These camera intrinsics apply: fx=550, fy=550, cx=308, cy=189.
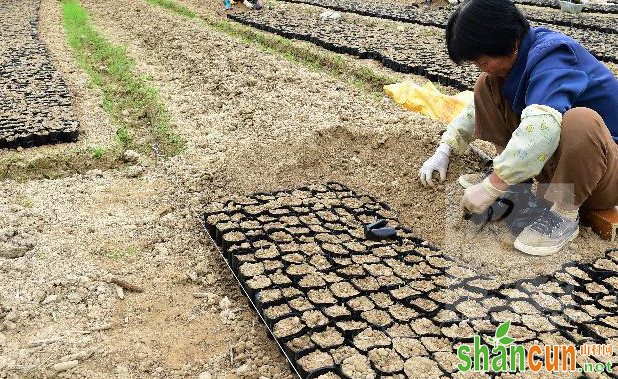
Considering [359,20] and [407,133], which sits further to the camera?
[359,20]

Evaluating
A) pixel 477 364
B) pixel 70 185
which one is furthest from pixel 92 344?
pixel 70 185

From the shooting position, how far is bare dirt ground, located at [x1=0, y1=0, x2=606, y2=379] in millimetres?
2330

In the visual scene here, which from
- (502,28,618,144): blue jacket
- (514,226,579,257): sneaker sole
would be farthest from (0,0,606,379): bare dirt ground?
(502,28,618,144): blue jacket

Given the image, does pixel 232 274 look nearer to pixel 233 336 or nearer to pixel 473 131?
pixel 233 336

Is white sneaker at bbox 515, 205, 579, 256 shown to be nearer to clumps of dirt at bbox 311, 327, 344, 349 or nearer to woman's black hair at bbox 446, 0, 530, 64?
woman's black hair at bbox 446, 0, 530, 64

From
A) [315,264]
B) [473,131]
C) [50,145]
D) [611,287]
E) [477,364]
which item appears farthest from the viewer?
[50,145]

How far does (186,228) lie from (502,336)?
1.90 meters

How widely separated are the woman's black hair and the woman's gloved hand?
632mm

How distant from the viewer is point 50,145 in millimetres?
4805

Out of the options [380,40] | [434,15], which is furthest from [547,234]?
[434,15]

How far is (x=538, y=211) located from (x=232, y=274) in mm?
1701

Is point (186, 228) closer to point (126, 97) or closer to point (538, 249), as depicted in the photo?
point (538, 249)

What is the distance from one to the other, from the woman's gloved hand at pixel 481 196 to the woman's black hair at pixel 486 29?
632mm

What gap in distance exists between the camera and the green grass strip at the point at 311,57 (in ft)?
20.8
